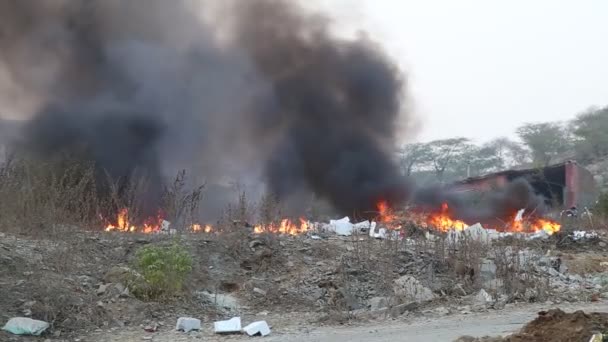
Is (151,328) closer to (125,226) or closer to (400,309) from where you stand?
(400,309)

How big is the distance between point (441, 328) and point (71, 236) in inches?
207

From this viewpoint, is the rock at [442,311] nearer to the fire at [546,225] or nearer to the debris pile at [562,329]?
the debris pile at [562,329]

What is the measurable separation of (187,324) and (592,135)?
42688 mm

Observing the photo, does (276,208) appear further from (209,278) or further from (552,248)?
(552,248)

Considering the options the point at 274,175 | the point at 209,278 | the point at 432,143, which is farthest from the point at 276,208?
the point at 432,143

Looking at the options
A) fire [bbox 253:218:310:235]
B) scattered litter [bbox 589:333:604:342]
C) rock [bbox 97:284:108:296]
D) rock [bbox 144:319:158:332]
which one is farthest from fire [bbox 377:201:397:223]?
scattered litter [bbox 589:333:604:342]

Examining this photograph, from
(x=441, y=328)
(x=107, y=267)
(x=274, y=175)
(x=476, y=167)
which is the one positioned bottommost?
(x=441, y=328)

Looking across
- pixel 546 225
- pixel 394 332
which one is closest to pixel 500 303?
pixel 394 332

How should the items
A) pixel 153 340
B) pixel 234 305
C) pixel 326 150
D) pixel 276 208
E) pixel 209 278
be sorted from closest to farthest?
1. pixel 153 340
2. pixel 234 305
3. pixel 209 278
4. pixel 276 208
5. pixel 326 150

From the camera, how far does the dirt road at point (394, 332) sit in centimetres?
689

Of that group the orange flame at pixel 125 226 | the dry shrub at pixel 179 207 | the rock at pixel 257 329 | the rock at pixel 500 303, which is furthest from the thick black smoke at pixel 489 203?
the rock at pixel 257 329

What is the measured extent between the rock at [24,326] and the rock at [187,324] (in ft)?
4.78

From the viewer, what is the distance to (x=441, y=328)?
24.0 ft

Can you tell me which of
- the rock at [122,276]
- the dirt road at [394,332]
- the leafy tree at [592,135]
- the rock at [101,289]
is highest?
the leafy tree at [592,135]
